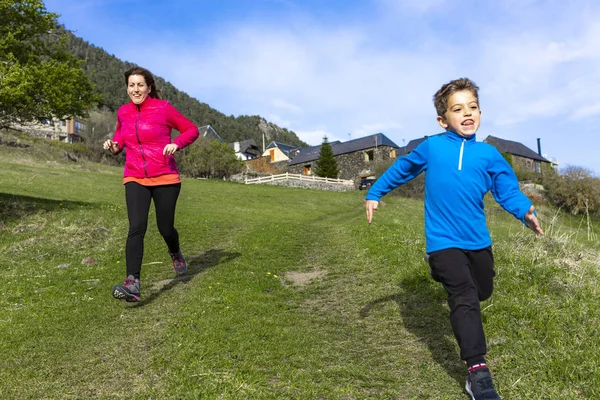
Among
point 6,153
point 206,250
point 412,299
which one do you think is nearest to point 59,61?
point 206,250

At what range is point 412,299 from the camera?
550 centimetres

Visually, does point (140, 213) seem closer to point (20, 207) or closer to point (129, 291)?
point (129, 291)

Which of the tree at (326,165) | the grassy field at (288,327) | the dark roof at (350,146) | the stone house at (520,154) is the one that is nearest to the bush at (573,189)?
the stone house at (520,154)

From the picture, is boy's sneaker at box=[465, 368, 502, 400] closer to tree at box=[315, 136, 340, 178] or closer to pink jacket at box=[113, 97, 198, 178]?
pink jacket at box=[113, 97, 198, 178]

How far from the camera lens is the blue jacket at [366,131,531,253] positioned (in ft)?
11.5

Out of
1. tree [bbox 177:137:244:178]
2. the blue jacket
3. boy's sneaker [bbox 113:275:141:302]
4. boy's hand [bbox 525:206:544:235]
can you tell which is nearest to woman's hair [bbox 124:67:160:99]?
boy's sneaker [bbox 113:275:141:302]

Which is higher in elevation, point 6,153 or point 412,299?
point 6,153

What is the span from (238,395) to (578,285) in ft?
14.1

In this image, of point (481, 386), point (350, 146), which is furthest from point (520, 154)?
point (481, 386)

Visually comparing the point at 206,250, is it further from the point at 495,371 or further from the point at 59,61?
the point at 59,61

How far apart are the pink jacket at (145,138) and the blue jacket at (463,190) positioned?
11.5ft

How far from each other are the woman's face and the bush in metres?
48.0

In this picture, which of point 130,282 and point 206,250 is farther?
point 206,250

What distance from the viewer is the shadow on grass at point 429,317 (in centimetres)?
374
